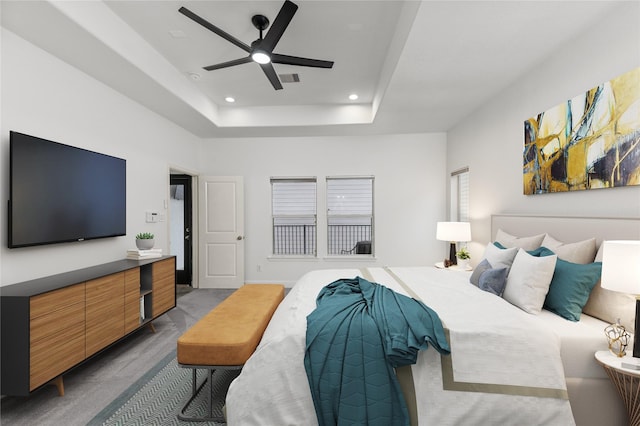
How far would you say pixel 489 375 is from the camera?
4.97 feet

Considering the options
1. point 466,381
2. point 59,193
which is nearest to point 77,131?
point 59,193

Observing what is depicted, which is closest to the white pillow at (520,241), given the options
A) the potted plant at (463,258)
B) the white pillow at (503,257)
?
the white pillow at (503,257)

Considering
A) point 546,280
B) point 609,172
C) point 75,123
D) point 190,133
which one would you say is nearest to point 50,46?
point 75,123

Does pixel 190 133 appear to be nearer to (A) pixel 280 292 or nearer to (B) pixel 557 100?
(A) pixel 280 292

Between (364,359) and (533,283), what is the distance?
1.30 meters

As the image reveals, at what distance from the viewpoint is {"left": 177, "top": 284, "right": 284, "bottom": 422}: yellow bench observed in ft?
6.00

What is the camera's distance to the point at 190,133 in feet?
16.3

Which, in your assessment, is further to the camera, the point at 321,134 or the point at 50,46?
the point at 321,134

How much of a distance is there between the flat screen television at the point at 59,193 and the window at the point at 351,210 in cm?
322

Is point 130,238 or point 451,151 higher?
point 451,151

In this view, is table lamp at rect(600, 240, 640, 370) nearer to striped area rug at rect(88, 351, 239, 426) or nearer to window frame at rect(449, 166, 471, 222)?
striped area rug at rect(88, 351, 239, 426)

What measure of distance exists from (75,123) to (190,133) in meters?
2.27

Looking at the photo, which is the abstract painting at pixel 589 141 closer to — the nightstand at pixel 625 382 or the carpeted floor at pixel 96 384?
the nightstand at pixel 625 382

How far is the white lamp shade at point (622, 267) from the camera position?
1.38 metres
